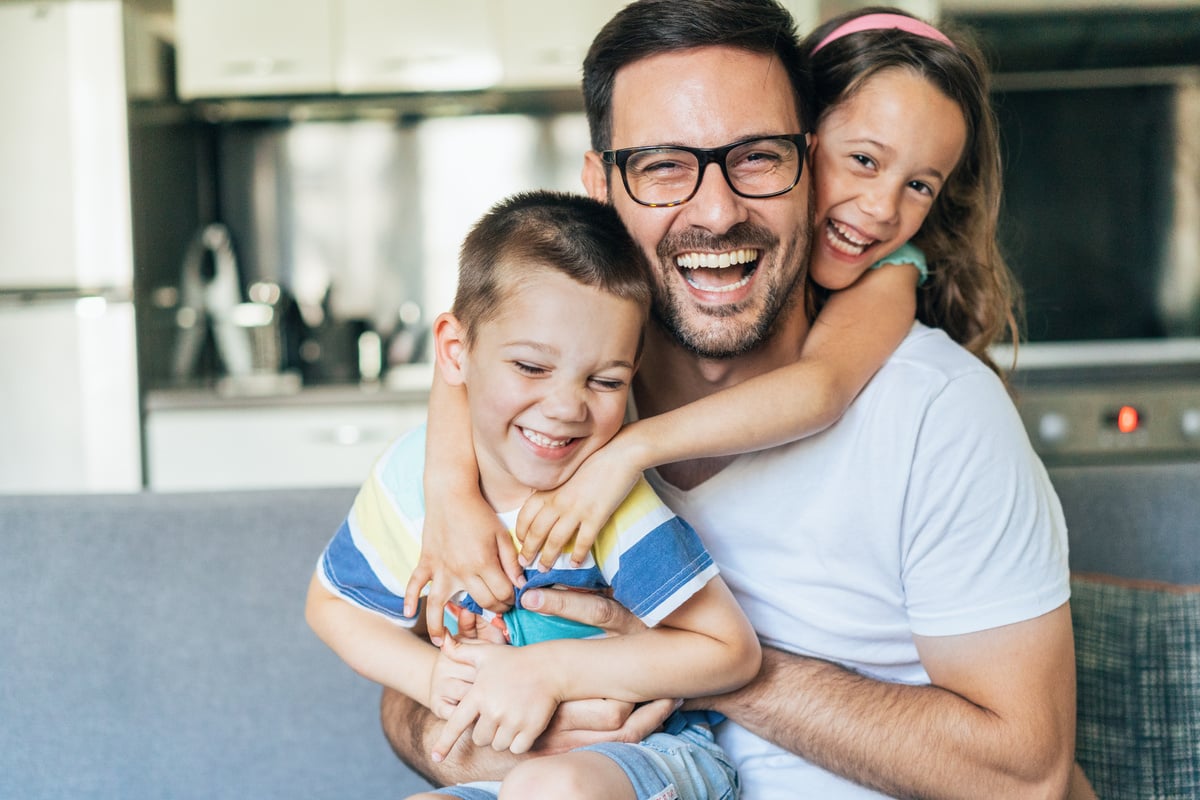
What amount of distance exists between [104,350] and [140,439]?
28 centimetres

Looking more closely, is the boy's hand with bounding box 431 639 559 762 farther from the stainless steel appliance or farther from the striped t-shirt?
the stainless steel appliance

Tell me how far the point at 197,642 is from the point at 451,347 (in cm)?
70

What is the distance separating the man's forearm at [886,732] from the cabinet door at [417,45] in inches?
100

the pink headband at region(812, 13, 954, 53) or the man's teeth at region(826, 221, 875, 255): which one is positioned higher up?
the pink headband at region(812, 13, 954, 53)

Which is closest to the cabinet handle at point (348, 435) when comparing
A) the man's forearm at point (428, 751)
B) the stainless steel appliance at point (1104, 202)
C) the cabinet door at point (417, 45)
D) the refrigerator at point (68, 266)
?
the refrigerator at point (68, 266)

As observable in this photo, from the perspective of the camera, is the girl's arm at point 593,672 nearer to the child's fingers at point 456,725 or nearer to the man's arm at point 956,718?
the child's fingers at point 456,725

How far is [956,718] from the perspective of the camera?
1.09m

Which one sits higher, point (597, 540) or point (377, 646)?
point (597, 540)

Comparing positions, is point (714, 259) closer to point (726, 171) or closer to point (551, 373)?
point (726, 171)

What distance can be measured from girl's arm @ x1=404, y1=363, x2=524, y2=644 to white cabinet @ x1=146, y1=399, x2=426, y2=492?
1.86 metres

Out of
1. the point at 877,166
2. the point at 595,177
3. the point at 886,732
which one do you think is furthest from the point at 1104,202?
the point at 886,732

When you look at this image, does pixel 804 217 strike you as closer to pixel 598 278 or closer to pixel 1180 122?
pixel 598 278

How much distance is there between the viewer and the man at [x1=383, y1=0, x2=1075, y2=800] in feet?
3.59

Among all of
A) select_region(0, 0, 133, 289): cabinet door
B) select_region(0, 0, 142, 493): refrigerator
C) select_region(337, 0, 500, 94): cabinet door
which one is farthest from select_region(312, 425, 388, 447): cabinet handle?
select_region(337, 0, 500, 94): cabinet door
